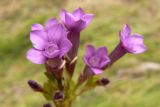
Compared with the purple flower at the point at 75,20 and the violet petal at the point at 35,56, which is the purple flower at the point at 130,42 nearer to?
the purple flower at the point at 75,20

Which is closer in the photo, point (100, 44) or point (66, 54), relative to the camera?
point (66, 54)

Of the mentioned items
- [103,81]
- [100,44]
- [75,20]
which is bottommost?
[100,44]

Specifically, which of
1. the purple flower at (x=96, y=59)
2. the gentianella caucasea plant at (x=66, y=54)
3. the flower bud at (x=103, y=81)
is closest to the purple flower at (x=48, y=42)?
the gentianella caucasea plant at (x=66, y=54)

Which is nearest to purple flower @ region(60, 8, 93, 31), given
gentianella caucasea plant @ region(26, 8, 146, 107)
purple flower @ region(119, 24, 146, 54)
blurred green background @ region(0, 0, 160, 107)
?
gentianella caucasea plant @ region(26, 8, 146, 107)

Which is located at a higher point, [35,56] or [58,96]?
[35,56]

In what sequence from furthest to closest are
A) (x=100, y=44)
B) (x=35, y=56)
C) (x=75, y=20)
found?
(x=100, y=44) < (x=75, y=20) < (x=35, y=56)

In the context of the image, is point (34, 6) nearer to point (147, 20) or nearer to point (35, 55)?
point (147, 20)

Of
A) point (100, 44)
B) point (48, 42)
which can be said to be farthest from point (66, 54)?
point (100, 44)

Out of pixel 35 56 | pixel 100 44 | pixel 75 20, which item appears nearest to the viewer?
pixel 35 56

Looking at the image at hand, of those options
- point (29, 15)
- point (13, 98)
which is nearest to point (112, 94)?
point (13, 98)

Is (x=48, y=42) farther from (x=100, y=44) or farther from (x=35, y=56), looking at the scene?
(x=100, y=44)
